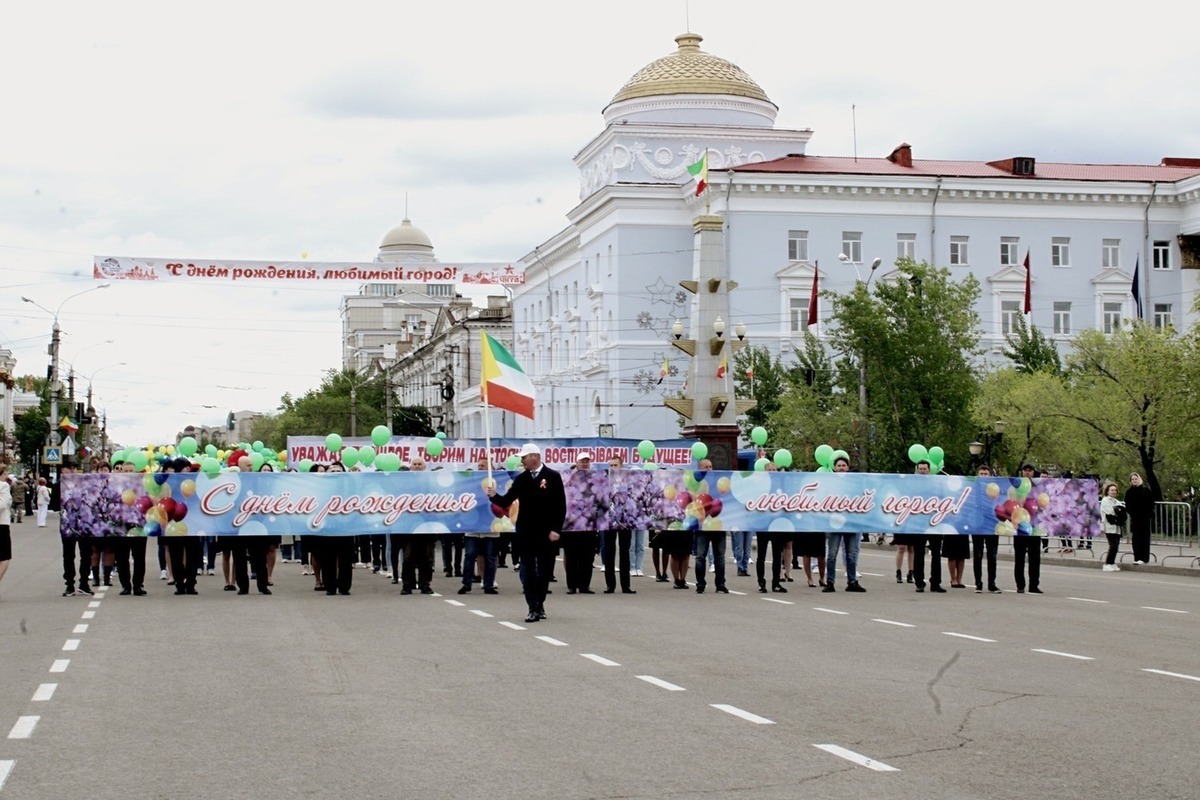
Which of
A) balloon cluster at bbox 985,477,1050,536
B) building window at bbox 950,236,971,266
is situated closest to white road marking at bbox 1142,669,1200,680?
balloon cluster at bbox 985,477,1050,536

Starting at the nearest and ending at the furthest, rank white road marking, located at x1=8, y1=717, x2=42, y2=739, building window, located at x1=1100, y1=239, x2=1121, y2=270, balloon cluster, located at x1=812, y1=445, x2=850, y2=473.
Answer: white road marking, located at x1=8, y1=717, x2=42, y2=739 → balloon cluster, located at x1=812, y1=445, x2=850, y2=473 → building window, located at x1=1100, y1=239, x2=1121, y2=270

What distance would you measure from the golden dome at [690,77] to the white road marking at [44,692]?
72719 millimetres

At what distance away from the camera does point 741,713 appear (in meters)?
11.6

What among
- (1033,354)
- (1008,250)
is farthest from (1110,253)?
(1033,354)

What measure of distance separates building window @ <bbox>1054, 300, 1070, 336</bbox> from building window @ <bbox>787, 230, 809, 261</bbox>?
41.2 ft

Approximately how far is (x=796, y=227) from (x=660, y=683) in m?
67.6

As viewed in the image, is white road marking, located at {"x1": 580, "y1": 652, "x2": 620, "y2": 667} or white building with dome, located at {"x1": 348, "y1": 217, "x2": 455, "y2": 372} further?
white building with dome, located at {"x1": 348, "y1": 217, "x2": 455, "y2": 372}

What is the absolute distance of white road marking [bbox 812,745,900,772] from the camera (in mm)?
9500

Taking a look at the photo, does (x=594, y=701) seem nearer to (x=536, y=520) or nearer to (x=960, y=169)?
(x=536, y=520)

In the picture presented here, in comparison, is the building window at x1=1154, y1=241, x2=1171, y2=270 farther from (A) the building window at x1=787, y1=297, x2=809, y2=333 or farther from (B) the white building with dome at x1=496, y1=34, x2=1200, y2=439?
(A) the building window at x1=787, y1=297, x2=809, y2=333

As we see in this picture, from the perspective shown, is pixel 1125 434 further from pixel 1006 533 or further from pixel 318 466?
pixel 318 466

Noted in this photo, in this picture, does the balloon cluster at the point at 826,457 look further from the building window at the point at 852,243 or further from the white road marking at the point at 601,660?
the building window at the point at 852,243

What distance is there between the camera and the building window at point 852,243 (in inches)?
3150

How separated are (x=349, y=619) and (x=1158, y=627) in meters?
9.13
